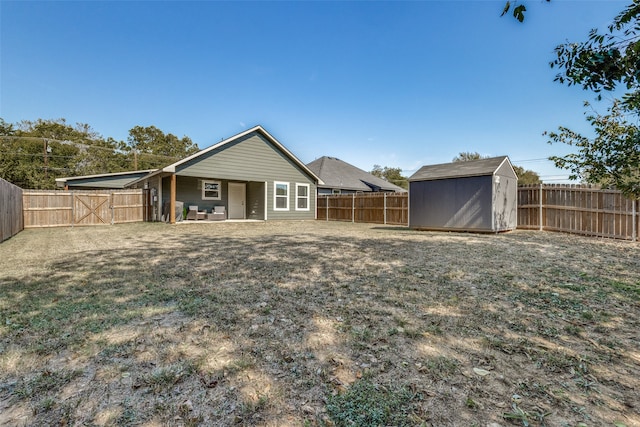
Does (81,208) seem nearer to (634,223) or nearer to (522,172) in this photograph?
(634,223)

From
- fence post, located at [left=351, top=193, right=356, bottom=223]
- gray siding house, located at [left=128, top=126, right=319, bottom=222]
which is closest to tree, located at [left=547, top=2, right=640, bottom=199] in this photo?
fence post, located at [left=351, top=193, right=356, bottom=223]

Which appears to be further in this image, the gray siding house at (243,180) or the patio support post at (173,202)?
the gray siding house at (243,180)

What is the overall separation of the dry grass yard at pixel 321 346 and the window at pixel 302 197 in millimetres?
12824

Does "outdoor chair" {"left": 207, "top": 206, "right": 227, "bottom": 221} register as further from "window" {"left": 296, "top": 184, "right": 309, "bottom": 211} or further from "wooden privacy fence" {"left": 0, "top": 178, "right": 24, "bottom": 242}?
"wooden privacy fence" {"left": 0, "top": 178, "right": 24, "bottom": 242}

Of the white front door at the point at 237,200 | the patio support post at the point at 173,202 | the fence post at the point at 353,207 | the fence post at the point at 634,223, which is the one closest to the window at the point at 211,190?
the white front door at the point at 237,200

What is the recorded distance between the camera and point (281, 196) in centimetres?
1680

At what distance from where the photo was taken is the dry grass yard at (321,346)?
1.65 meters

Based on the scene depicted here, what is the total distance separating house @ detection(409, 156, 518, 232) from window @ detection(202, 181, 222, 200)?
35.8 feet

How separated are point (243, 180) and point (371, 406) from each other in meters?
15.0

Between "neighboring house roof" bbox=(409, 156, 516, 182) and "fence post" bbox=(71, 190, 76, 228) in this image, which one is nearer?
"neighboring house roof" bbox=(409, 156, 516, 182)

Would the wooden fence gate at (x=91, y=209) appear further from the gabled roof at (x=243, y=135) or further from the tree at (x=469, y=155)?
the tree at (x=469, y=155)

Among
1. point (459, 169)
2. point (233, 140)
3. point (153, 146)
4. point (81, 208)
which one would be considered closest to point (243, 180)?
point (233, 140)

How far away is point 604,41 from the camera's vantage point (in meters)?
3.00

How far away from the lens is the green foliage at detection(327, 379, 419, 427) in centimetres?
155
